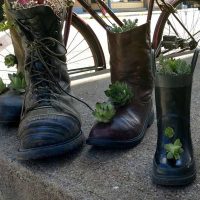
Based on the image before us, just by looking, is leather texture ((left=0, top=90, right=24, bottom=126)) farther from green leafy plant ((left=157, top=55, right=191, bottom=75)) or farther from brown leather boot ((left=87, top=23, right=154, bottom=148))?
green leafy plant ((left=157, top=55, right=191, bottom=75))

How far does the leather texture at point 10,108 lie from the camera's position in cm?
126

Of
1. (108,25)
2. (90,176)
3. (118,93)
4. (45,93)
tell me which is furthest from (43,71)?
(108,25)

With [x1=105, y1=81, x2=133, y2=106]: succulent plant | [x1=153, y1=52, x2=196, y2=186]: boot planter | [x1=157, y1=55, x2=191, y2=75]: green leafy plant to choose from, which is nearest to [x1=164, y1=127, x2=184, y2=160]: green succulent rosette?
[x1=153, y1=52, x2=196, y2=186]: boot planter

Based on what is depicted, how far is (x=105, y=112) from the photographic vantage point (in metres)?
1.00

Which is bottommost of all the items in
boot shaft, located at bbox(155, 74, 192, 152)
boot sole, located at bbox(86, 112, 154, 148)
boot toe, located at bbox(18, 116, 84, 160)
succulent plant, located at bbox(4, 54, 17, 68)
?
boot sole, located at bbox(86, 112, 154, 148)

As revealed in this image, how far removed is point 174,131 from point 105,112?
0.74ft

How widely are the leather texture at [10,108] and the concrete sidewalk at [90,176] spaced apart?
8 centimetres

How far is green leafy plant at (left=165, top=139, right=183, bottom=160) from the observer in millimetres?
808

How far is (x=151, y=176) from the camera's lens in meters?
0.89

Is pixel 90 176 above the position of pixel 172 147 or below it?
below

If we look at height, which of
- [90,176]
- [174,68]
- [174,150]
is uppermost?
[174,68]

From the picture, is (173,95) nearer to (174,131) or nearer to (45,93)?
(174,131)

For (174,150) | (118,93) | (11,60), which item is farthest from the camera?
(11,60)

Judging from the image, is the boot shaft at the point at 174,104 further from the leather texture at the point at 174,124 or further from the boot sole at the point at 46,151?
the boot sole at the point at 46,151
